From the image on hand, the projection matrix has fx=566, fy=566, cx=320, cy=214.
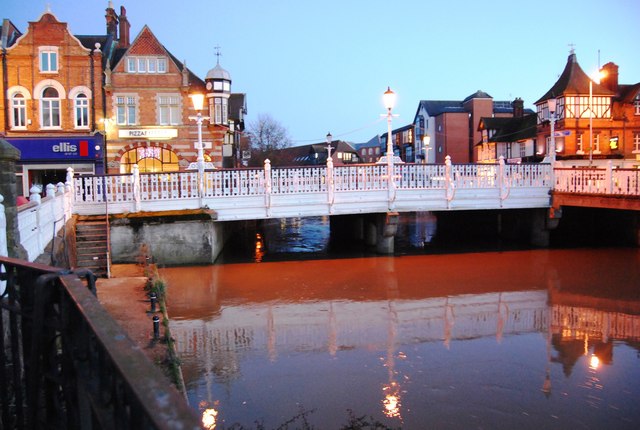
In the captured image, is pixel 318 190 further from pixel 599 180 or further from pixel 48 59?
pixel 48 59

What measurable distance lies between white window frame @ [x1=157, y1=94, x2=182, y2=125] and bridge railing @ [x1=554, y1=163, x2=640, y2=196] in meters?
19.9

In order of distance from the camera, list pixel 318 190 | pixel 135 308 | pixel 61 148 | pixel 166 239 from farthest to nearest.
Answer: pixel 61 148, pixel 318 190, pixel 166 239, pixel 135 308

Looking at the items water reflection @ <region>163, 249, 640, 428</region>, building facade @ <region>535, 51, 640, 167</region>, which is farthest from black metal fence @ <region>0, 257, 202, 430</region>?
building facade @ <region>535, 51, 640, 167</region>

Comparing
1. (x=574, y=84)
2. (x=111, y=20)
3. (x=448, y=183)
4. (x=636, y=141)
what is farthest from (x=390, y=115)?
(x=636, y=141)

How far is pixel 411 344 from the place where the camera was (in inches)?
412

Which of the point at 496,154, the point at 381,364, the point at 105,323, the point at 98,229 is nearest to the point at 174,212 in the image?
the point at 98,229

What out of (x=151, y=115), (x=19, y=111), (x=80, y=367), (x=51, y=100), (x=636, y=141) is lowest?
(x=80, y=367)

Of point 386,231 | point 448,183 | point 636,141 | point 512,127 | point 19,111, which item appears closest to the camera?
point 448,183

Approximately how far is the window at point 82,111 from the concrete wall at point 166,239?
1571 centimetres

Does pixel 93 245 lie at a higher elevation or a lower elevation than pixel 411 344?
higher

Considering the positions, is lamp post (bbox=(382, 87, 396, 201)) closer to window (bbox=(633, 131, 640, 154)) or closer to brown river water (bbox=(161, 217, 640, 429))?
brown river water (bbox=(161, 217, 640, 429))

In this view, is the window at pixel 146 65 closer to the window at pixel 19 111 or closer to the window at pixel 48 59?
the window at pixel 48 59

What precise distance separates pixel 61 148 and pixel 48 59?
16.0 ft

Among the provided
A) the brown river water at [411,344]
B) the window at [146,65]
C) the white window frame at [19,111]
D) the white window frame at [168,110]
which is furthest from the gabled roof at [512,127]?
the white window frame at [19,111]
